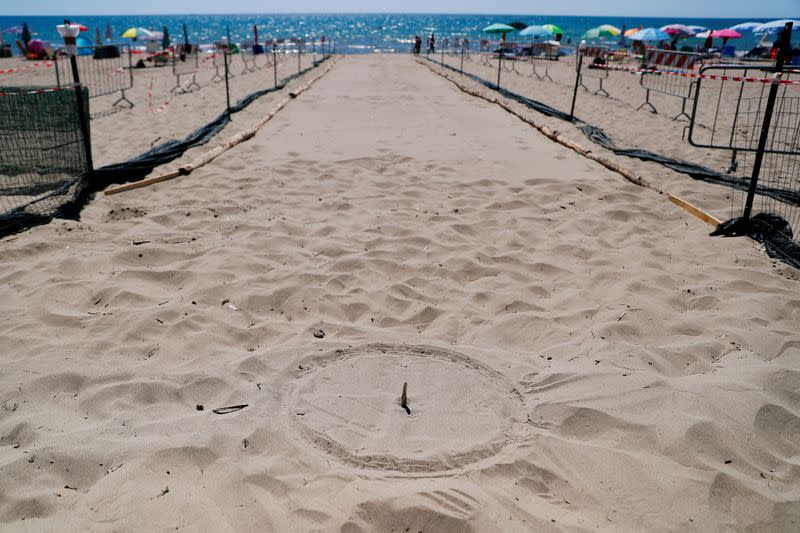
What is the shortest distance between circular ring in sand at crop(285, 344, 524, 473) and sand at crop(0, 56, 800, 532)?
13 millimetres

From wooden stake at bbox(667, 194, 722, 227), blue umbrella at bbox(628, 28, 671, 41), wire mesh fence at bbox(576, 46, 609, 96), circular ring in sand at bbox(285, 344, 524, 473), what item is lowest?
circular ring in sand at bbox(285, 344, 524, 473)

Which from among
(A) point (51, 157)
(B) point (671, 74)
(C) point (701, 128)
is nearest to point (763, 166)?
(C) point (701, 128)

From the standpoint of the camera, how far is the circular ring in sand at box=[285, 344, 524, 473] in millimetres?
2584

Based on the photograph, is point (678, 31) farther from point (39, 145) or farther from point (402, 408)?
point (402, 408)

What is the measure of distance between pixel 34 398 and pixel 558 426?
2.51 meters

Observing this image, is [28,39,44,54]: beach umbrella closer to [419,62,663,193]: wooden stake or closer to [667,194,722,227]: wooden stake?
[419,62,663,193]: wooden stake

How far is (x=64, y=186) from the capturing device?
572 cm

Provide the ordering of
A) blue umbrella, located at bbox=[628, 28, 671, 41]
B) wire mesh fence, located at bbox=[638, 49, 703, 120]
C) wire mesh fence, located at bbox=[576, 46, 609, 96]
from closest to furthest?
wire mesh fence, located at bbox=[638, 49, 703, 120] → wire mesh fence, located at bbox=[576, 46, 609, 96] → blue umbrella, located at bbox=[628, 28, 671, 41]

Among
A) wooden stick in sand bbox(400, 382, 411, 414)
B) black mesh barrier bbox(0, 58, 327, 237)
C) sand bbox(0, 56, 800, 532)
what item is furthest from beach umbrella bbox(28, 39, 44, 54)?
wooden stick in sand bbox(400, 382, 411, 414)

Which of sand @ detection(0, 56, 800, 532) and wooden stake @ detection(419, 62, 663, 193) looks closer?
sand @ detection(0, 56, 800, 532)

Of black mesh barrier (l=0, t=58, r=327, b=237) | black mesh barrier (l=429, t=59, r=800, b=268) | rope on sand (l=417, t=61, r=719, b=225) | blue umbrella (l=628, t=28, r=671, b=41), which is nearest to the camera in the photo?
black mesh barrier (l=429, t=59, r=800, b=268)

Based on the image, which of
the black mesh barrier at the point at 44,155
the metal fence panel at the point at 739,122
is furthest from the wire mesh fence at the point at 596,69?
the black mesh barrier at the point at 44,155

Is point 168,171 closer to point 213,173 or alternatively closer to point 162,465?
point 213,173

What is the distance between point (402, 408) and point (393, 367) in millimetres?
370
